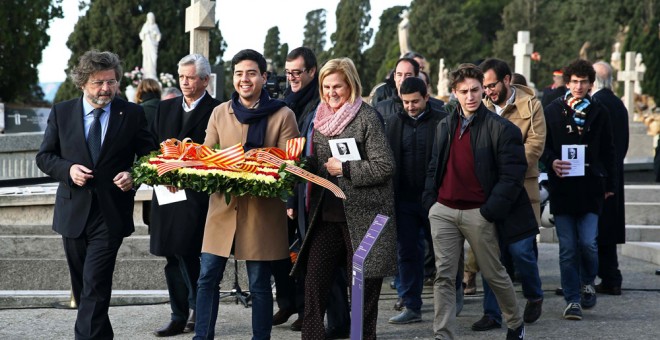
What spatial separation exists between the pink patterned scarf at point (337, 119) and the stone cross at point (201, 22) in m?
3.86

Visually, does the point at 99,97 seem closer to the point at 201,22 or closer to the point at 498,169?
the point at 498,169

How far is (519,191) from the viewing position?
6691 mm

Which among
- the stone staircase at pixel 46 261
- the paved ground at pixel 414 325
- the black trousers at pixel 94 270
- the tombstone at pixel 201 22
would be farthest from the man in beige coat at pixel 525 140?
the tombstone at pixel 201 22

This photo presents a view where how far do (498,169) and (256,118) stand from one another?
63.5 inches

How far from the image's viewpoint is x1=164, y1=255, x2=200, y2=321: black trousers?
7.40 m

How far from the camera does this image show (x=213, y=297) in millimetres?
6547

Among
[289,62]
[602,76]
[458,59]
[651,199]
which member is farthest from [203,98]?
[458,59]

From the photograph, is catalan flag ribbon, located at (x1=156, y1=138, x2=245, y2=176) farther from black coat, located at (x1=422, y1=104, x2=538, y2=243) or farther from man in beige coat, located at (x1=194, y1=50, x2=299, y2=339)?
black coat, located at (x1=422, y1=104, x2=538, y2=243)

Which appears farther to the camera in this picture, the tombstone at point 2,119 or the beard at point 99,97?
the tombstone at point 2,119

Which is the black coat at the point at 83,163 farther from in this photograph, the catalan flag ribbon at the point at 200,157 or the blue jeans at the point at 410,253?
the blue jeans at the point at 410,253

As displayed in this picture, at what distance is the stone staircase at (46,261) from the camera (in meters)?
9.19

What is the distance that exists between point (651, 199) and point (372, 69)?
2626 inches

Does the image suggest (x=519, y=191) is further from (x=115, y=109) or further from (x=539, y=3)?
(x=539, y=3)

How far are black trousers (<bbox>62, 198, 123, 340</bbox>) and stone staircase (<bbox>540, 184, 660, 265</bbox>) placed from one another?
732cm
